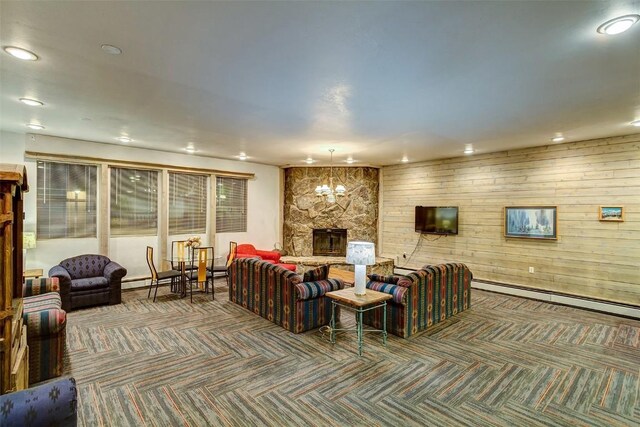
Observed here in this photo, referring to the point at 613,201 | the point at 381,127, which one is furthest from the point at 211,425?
the point at 613,201

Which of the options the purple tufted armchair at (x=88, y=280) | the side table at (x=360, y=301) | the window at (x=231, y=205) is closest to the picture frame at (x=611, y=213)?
the side table at (x=360, y=301)

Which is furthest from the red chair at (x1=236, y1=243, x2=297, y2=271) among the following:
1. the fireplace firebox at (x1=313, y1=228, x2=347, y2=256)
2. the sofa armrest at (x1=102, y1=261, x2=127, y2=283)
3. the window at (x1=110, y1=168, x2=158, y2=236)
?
the sofa armrest at (x1=102, y1=261, x2=127, y2=283)

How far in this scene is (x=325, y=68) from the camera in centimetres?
278

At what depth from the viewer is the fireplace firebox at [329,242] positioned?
28.9 ft

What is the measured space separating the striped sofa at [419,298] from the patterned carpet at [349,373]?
21 cm

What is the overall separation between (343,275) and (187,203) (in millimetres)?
4011

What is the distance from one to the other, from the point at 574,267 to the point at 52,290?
8.22 meters

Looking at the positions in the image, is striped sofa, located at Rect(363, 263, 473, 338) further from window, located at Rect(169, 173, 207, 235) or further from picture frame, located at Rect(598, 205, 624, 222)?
window, located at Rect(169, 173, 207, 235)

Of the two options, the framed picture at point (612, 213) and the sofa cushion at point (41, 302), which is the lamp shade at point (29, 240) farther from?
the framed picture at point (612, 213)

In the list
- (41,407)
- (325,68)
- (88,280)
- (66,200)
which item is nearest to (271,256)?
(88,280)

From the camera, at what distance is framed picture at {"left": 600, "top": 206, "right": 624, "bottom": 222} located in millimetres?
5211

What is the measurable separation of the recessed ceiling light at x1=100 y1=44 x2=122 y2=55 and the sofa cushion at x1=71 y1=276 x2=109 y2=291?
4.14m

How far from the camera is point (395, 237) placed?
28.3 ft

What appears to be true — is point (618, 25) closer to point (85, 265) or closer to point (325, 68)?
point (325, 68)
